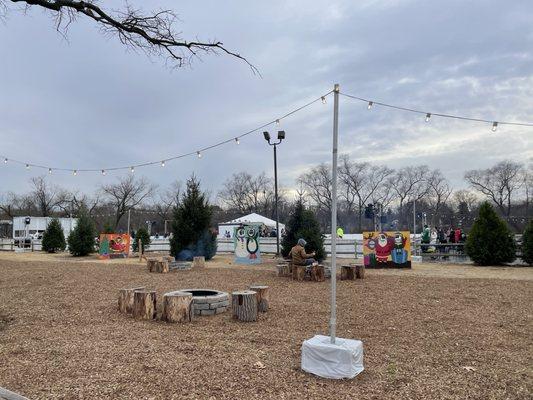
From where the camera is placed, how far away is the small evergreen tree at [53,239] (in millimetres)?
28672

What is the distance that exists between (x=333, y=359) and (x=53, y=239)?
92.1 ft

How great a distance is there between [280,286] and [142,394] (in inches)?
292

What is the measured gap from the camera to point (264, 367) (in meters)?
4.73

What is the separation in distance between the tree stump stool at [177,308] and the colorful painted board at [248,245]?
11.2 m

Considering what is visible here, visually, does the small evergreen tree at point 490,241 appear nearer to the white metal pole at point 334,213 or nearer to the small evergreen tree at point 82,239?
the white metal pole at point 334,213

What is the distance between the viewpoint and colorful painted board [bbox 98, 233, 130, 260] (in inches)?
898

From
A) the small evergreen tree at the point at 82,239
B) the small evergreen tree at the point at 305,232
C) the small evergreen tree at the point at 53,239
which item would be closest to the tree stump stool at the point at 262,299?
the small evergreen tree at the point at 305,232

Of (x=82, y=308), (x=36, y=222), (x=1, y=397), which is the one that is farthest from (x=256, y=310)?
(x=36, y=222)

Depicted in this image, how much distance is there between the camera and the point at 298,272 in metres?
12.4

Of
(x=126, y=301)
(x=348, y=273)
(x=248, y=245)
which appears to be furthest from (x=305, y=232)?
(x=126, y=301)

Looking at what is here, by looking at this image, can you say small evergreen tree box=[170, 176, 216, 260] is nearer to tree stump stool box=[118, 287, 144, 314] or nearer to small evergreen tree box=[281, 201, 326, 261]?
small evergreen tree box=[281, 201, 326, 261]

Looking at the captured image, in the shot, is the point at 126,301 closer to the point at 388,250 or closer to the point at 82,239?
the point at 388,250

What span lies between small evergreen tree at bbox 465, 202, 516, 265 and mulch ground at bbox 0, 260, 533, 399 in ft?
25.8

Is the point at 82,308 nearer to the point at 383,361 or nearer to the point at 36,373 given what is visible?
the point at 36,373
